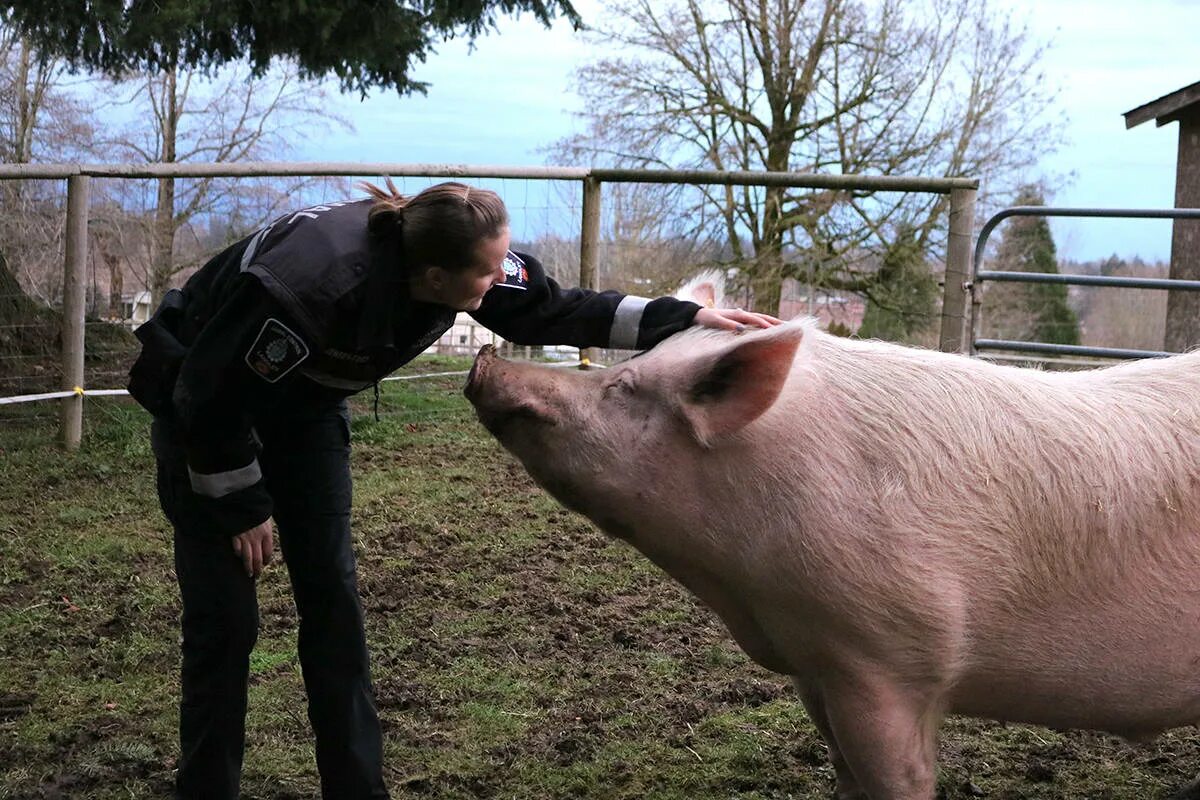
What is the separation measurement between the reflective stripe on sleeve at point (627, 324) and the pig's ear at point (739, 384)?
14.6 inches

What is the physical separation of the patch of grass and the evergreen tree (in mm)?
10378

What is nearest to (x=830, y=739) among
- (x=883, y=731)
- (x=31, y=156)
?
(x=883, y=731)

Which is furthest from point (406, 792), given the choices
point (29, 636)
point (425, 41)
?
point (425, 41)

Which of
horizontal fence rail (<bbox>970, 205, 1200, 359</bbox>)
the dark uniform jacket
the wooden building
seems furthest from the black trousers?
the wooden building

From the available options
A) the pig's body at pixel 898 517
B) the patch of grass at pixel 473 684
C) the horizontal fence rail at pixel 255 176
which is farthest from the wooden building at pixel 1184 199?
the pig's body at pixel 898 517

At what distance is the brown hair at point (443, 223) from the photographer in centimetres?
238

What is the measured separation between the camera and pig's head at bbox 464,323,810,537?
2572 mm

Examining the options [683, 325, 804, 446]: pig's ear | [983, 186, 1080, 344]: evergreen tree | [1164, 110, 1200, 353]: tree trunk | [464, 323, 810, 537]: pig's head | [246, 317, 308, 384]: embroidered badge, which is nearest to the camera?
[246, 317, 308, 384]: embroidered badge

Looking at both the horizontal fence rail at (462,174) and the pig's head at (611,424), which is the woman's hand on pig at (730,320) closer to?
the pig's head at (611,424)

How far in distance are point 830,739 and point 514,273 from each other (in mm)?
1416

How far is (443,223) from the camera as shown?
238cm

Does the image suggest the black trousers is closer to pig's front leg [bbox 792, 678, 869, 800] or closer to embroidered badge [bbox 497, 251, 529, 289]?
embroidered badge [bbox 497, 251, 529, 289]

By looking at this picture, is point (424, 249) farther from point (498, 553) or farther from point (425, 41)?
point (425, 41)

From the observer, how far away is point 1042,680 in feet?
8.54
